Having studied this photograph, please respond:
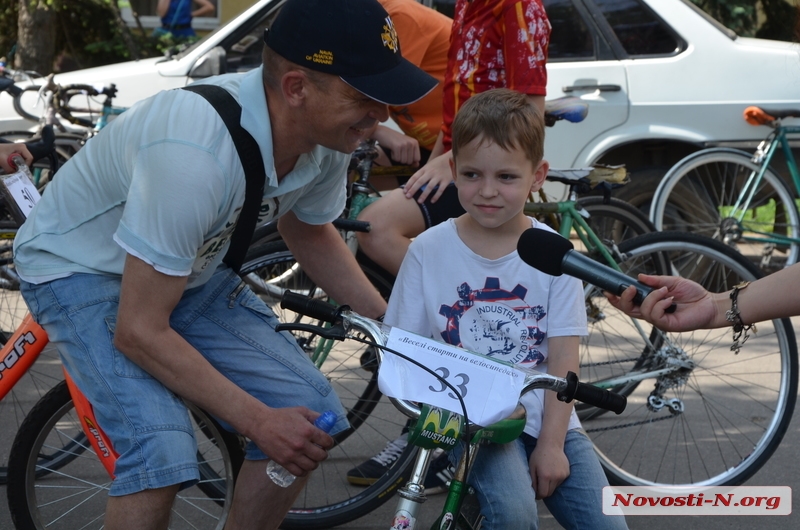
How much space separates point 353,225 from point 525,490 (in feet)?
4.00

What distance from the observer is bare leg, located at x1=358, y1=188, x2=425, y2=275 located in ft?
10.7

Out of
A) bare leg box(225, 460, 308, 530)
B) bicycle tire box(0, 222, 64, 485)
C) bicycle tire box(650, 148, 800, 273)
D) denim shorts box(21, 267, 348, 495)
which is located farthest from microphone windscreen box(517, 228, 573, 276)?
bicycle tire box(650, 148, 800, 273)

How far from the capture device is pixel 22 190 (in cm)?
288

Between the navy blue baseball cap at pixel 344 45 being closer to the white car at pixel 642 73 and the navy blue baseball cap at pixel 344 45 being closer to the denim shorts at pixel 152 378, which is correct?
the denim shorts at pixel 152 378

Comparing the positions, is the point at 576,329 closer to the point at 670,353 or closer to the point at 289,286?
the point at 670,353

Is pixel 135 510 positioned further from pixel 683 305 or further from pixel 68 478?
pixel 683 305

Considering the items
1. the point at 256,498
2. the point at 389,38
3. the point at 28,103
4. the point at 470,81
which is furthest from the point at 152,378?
the point at 28,103

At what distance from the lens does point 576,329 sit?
2537 millimetres

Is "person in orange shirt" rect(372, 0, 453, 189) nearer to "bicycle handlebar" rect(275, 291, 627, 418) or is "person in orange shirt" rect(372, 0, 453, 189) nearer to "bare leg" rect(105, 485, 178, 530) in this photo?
"bicycle handlebar" rect(275, 291, 627, 418)

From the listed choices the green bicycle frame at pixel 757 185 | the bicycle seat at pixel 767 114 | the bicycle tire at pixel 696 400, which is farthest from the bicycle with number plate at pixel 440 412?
the bicycle seat at pixel 767 114

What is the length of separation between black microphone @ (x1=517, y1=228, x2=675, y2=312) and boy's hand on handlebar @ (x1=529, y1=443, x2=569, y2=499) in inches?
26.2

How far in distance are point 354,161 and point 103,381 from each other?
1611 millimetres

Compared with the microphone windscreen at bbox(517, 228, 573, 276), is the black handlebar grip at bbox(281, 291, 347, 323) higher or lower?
lower

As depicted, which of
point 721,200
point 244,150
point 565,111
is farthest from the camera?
point 721,200
